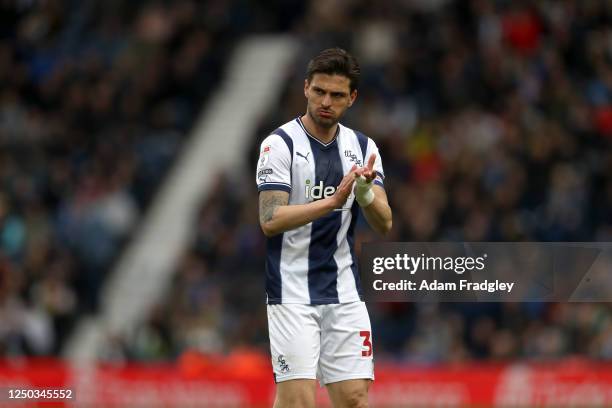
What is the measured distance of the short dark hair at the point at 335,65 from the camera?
7266 mm

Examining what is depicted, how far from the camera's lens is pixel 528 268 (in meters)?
7.83

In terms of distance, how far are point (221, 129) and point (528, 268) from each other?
1328 cm

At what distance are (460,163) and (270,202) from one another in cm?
965

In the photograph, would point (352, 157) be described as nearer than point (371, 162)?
No

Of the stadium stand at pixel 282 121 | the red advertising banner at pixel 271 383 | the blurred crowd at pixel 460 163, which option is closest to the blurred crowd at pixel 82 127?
the stadium stand at pixel 282 121

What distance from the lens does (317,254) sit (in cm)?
741

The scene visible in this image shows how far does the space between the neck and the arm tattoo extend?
1.40ft

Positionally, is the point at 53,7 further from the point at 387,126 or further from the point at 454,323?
the point at 454,323

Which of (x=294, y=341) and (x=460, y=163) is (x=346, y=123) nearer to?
(x=460, y=163)

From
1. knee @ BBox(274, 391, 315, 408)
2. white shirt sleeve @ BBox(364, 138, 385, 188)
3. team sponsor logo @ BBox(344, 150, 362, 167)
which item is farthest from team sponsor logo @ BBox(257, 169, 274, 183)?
knee @ BBox(274, 391, 315, 408)

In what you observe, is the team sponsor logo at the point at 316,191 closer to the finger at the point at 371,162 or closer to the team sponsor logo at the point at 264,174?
the team sponsor logo at the point at 264,174

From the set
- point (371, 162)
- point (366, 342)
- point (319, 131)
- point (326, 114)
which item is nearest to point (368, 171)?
point (371, 162)

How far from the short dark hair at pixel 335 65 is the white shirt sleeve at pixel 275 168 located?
1.36ft

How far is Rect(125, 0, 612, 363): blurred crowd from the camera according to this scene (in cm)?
1552
